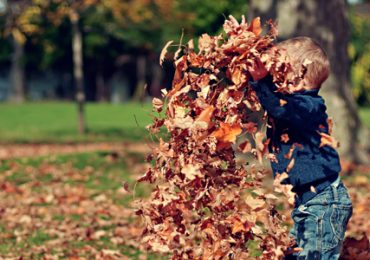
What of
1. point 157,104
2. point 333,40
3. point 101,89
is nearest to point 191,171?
point 157,104

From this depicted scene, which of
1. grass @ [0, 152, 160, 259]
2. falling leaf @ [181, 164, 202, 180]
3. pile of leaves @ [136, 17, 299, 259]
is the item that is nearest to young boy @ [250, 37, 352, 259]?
pile of leaves @ [136, 17, 299, 259]

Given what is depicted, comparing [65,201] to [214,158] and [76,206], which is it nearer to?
[76,206]

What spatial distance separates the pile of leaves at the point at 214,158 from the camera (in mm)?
3766

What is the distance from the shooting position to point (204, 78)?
155 inches

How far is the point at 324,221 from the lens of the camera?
161 inches

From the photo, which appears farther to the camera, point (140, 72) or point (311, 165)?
point (140, 72)

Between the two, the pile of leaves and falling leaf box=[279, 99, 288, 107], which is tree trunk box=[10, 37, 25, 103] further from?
falling leaf box=[279, 99, 288, 107]

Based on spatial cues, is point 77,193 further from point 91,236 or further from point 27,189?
point 91,236

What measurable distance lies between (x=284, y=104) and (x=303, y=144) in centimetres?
29

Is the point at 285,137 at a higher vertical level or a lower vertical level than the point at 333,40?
lower

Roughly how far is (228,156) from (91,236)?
153 inches

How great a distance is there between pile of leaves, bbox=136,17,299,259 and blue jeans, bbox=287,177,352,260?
0.25m

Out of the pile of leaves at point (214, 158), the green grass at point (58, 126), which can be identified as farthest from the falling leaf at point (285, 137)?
the green grass at point (58, 126)

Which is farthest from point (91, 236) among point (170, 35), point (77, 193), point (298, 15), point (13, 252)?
point (170, 35)
